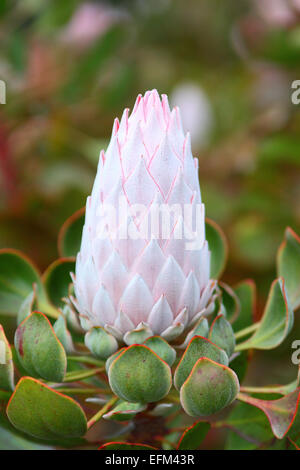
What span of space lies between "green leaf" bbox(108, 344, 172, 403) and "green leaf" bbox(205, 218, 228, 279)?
0.32m

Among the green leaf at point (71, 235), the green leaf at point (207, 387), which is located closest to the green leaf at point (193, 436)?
the green leaf at point (207, 387)

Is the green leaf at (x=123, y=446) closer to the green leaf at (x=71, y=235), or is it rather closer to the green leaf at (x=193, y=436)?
the green leaf at (x=193, y=436)

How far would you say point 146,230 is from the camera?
0.76 meters

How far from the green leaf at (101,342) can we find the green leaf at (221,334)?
13 centimetres

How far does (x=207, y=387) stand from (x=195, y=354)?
0.04 m

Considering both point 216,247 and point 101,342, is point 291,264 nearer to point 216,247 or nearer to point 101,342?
point 216,247

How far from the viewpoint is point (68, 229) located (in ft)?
3.39

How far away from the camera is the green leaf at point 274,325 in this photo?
2.79ft

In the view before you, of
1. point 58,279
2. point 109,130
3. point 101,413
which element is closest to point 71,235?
point 58,279

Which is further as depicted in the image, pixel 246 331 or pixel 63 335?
pixel 246 331

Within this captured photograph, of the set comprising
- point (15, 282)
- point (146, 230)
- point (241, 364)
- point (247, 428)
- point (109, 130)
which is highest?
point (109, 130)

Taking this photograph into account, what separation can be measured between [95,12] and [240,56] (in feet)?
2.04

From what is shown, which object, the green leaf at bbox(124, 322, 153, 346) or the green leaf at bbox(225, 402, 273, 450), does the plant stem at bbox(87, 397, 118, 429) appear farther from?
the green leaf at bbox(225, 402, 273, 450)
